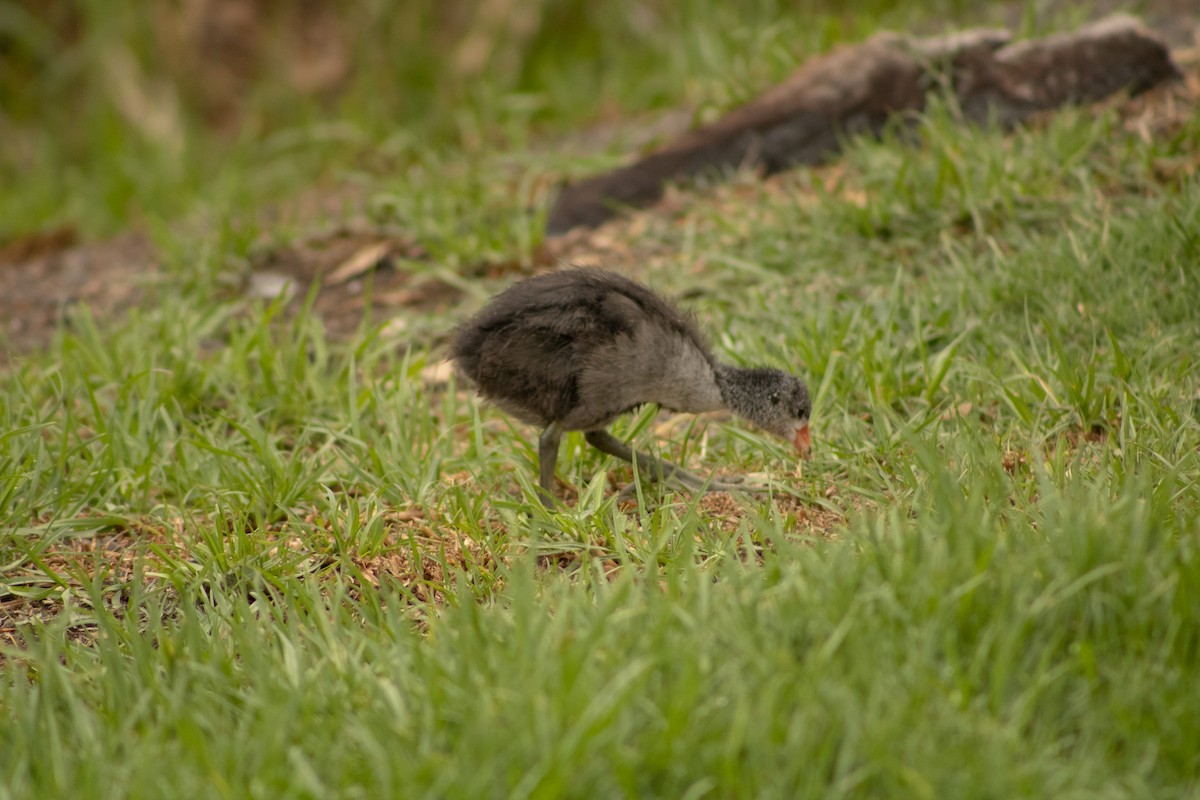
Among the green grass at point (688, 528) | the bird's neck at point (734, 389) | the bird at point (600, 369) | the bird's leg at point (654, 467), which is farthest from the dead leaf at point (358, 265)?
the bird's neck at point (734, 389)

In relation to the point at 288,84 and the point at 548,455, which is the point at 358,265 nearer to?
the point at 548,455

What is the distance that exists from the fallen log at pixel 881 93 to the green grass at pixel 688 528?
0.21m

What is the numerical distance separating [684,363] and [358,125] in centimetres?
544

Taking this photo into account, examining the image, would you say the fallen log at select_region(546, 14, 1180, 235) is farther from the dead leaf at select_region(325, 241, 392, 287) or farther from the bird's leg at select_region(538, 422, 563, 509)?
the bird's leg at select_region(538, 422, 563, 509)

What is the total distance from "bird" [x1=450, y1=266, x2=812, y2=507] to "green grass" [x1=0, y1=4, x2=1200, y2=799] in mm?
233

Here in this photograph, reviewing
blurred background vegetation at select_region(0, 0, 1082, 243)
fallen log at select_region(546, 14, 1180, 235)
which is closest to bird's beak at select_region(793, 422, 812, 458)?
fallen log at select_region(546, 14, 1180, 235)

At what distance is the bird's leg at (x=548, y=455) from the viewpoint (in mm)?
4117

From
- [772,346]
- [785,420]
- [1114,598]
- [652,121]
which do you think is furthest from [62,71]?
[1114,598]

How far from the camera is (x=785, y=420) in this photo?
4129 millimetres

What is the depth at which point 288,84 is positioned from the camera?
31.5 ft

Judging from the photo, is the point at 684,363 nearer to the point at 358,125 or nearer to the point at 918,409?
the point at 918,409

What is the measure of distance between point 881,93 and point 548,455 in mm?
3528

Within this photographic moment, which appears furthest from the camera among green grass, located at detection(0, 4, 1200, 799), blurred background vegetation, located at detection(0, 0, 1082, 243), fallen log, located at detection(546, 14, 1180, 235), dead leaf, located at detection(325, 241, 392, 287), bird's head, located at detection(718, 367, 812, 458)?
blurred background vegetation, located at detection(0, 0, 1082, 243)

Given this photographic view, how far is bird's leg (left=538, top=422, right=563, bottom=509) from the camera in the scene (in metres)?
4.12
